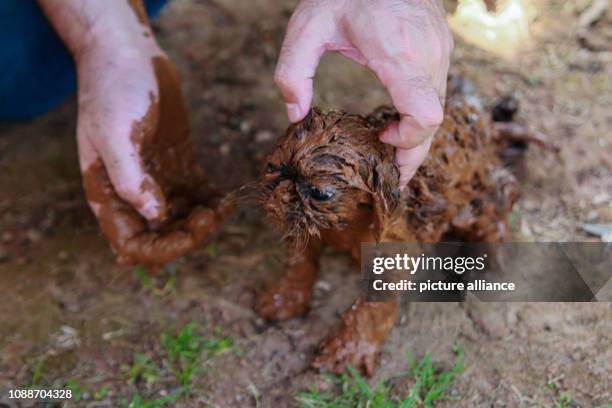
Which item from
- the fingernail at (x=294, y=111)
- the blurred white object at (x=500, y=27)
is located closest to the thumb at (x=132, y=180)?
the fingernail at (x=294, y=111)

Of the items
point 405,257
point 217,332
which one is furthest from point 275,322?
point 405,257

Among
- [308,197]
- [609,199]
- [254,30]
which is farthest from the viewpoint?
[254,30]

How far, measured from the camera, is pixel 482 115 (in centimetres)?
367

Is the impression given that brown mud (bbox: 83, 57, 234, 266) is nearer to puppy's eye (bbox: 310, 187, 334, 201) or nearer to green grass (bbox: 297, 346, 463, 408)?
puppy's eye (bbox: 310, 187, 334, 201)

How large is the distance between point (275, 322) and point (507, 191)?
1622 mm

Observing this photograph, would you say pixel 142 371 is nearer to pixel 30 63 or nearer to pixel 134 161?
pixel 134 161

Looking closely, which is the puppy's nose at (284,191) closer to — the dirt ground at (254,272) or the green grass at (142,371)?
the dirt ground at (254,272)

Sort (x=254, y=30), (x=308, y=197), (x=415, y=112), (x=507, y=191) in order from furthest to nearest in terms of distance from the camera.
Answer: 1. (x=254, y=30)
2. (x=507, y=191)
3. (x=308, y=197)
4. (x=415, y=112)

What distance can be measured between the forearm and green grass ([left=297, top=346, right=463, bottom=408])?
2237 mm

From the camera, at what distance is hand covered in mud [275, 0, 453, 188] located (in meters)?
2.42

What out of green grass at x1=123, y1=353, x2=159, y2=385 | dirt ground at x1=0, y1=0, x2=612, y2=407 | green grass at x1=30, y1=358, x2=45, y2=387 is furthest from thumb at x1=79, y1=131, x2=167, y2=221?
green grass at x1=30, y1=358, x2=45, y2=387

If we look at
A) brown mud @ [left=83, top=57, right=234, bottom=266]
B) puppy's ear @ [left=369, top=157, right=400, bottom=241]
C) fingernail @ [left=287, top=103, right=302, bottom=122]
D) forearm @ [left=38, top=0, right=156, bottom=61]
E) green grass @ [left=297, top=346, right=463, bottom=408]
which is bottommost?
green grass @ [left=297, top=346, right=463, bottom=408]

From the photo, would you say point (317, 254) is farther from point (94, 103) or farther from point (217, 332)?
point (94, 103)

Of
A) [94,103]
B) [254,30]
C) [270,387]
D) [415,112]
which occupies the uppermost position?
[415,112]
